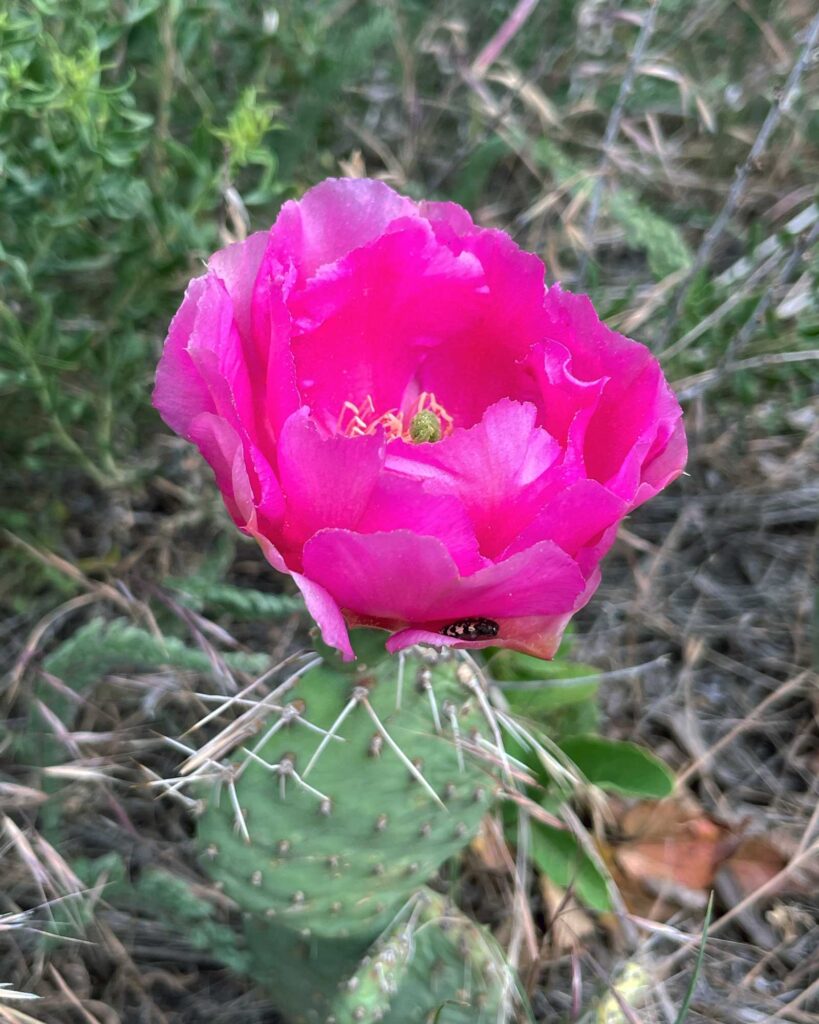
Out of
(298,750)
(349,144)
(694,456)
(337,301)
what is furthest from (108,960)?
(349,144)

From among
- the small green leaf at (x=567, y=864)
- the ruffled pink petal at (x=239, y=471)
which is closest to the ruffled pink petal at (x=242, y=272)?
the ruffled pink petal at (x=239, y=471)

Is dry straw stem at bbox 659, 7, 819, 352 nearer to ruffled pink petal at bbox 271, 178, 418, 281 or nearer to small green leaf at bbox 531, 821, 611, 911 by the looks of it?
ruffled pink petal at bbox 271, 178, 418, 281

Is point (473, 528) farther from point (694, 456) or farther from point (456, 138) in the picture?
point (456, 138)

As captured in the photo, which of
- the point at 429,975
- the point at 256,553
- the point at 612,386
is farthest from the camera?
the point at 256,553

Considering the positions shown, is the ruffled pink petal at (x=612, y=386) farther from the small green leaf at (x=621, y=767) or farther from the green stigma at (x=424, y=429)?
the small green leaf at (x=621, y=767)

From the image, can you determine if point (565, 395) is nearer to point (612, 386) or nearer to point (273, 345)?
point (612, 386)

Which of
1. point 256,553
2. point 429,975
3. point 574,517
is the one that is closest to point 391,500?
point 574,517

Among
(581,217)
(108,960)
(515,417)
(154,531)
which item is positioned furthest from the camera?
(581,217)
